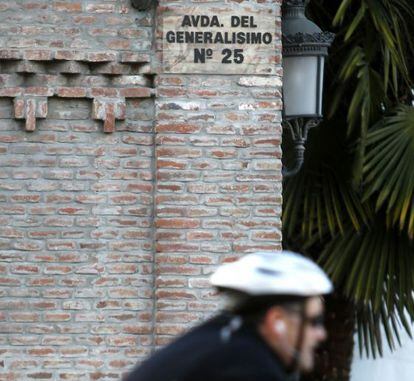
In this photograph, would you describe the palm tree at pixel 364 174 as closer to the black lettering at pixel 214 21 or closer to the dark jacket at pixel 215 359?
the black lettering at pixel 214 21

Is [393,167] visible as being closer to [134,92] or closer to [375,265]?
[375,265]

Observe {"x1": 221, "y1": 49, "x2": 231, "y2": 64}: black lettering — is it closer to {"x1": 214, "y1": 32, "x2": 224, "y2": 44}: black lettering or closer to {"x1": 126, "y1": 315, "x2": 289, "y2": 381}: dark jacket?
{"x1": 214, "y1": 32, "x2": 224, "y2": 44}: black lettering

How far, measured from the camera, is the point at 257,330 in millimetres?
3045

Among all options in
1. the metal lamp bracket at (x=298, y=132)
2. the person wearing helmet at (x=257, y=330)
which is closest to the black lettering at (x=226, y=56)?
the metal lamp bracket at (x=298, y=132)

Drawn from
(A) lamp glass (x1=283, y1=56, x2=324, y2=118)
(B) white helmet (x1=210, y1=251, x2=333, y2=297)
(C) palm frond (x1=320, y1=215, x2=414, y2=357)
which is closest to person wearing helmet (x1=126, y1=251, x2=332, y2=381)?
(B) white helmet (x1=210, y1=251, x2=333, y2=297)

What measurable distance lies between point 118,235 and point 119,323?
0.48 meters

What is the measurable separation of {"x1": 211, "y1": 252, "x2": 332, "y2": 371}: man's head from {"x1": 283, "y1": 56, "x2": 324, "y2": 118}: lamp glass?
471cm

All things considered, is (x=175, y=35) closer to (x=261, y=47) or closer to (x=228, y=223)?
(x=261, y=47)

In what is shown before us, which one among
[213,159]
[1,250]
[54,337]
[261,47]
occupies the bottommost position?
[54,337]

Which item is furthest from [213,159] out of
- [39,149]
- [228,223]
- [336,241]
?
[336,241]

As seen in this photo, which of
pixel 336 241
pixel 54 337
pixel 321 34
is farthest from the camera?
pixel 336 241

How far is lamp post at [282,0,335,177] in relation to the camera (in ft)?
25.4

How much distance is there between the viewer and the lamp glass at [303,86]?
7754mm

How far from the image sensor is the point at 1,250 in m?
7.24
